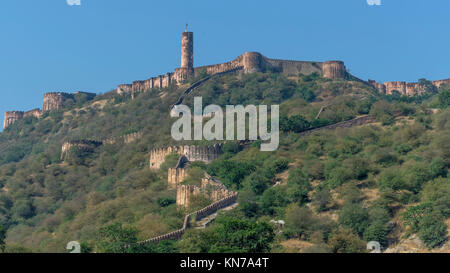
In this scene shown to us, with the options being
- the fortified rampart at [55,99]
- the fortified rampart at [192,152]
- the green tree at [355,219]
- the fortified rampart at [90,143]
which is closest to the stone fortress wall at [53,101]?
the fortified rampart at [55,99]

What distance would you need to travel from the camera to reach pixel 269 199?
5344 centimetres

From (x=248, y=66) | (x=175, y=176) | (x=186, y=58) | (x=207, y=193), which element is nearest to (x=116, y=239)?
(x=207, y=193)

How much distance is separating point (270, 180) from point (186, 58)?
4052cm

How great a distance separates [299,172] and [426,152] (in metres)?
7.20

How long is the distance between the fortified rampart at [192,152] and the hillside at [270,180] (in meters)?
0.92

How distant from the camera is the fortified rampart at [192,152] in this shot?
218 ft

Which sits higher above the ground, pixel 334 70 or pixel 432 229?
pixel 334 70

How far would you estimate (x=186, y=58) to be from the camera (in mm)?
97312

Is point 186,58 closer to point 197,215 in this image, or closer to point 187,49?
point 187,49

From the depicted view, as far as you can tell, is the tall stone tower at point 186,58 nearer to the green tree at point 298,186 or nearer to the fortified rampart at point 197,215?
the green tree at point 298,186

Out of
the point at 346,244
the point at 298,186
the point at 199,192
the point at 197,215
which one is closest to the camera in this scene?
the point at 346,244

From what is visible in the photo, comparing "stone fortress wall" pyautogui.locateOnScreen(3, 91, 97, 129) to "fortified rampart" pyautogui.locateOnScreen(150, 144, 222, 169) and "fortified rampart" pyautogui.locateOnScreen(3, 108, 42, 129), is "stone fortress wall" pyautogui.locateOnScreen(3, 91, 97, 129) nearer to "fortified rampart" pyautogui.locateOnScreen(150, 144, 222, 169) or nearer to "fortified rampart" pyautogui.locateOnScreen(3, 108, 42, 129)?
"fortified rampart" pyautogui.locateOnScreen(3, 108, 42, 129)

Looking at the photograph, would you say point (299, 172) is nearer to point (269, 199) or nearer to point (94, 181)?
point (269, 199)

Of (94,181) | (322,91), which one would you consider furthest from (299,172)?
(322,91)
